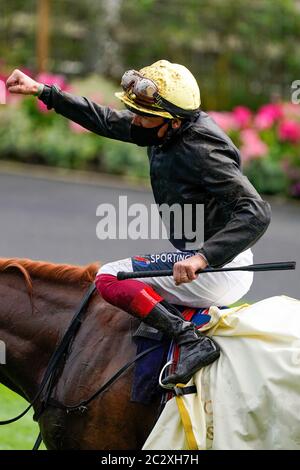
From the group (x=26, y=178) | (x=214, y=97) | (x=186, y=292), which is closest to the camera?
(x=186, y=292)

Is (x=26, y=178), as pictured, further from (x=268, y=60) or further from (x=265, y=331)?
(x=265, y=331)

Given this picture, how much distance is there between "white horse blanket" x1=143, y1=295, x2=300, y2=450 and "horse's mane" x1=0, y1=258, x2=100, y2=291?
2.65 ft

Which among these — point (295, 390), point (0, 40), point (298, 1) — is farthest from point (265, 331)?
point (298, 1)

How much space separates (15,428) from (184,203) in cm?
305

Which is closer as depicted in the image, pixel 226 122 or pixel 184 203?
pixel 184 203

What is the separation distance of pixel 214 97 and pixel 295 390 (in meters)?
18.0

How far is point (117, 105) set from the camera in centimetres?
1809

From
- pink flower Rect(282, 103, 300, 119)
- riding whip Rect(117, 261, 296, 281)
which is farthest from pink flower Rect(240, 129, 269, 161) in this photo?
riding whip Rect(117, 261, 296, 281)

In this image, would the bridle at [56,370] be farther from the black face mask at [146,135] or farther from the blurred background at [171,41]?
the blurred background at [171,41]

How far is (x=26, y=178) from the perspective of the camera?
17219 mm

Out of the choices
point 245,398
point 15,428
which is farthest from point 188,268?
point 15,428

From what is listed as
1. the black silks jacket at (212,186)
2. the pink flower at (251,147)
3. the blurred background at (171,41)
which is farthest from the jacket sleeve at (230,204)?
the blurred background at (171,41)

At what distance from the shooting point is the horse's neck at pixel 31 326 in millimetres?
5031

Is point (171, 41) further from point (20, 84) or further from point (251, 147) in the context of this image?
point (20, 84)
